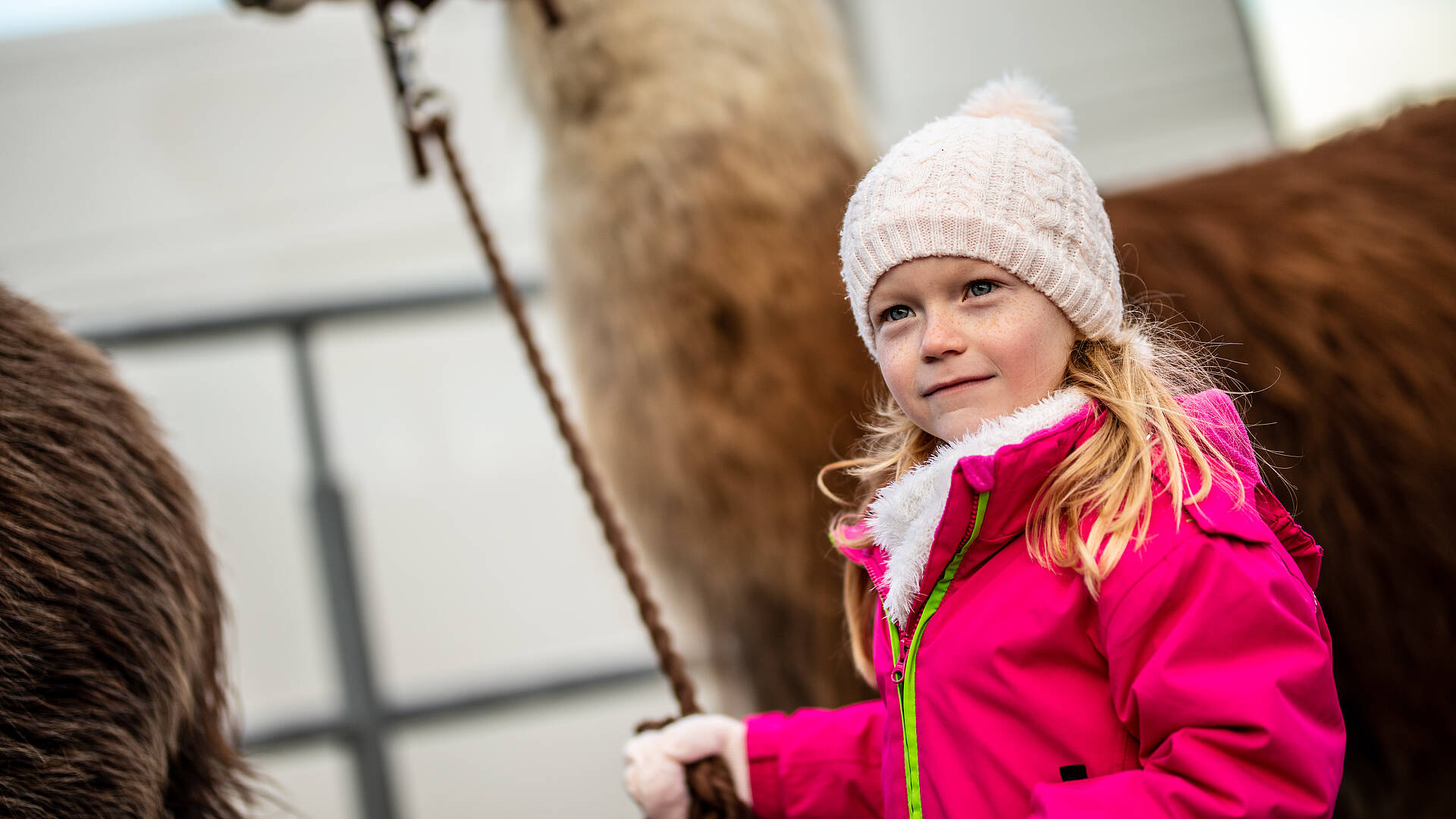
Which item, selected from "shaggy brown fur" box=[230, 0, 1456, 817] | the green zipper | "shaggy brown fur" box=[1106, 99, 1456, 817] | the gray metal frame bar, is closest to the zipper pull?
the green zipper

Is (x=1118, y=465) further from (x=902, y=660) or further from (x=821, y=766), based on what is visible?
(x=821, y=766)

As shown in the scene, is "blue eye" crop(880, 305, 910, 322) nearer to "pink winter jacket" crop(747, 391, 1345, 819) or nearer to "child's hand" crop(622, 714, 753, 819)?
"pink winter jacket" crop(747, 391, 1345, 819)

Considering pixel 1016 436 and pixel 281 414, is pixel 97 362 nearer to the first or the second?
pixel 1016 436

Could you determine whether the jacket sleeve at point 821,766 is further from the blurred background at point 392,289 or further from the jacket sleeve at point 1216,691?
the blurred background at point 392,289

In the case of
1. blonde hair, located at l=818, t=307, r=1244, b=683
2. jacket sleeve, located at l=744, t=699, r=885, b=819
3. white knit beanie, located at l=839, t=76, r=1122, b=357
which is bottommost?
jacket sleeve, located at l=744, t=699, r=885, b=819

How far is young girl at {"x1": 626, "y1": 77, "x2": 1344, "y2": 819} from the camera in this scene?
386 mm

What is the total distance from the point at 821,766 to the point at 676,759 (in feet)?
0.25

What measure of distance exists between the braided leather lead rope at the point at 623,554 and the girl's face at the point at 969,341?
0.23 metres

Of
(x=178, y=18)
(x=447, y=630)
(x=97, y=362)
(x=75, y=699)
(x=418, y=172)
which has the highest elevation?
(x=178, y=18)

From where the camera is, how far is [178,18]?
2.29 meters

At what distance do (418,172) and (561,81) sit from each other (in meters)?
0.32

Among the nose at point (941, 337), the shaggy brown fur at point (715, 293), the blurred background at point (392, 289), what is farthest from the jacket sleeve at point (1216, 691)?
the blurred background at point (392, 289)

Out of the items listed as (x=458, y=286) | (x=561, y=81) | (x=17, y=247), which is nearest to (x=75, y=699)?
(x=561, y=81)

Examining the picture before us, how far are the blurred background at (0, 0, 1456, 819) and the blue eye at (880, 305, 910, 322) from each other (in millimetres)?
1195
